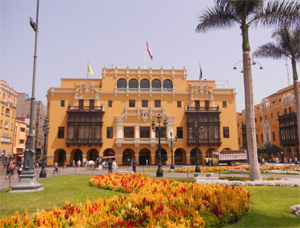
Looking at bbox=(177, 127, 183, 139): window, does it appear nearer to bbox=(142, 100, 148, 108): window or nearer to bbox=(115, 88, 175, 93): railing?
bbox=(115, 88, 175, 93): railing

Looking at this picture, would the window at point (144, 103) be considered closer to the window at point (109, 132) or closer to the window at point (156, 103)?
the window at point (156, 103)

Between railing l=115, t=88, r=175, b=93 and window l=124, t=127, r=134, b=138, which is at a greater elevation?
railing l=115, t=88, r=175, b=93

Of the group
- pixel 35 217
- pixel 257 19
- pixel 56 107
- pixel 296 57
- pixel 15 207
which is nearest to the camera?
pixel 35 217

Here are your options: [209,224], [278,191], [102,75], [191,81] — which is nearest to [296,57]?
[278,191]

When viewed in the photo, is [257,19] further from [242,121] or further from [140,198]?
[242,121]

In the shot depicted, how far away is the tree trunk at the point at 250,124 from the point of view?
1304 centimetres

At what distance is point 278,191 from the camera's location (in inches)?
428

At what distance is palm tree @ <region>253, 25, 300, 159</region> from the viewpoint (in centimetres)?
1869

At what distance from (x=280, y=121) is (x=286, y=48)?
37973 millimetres

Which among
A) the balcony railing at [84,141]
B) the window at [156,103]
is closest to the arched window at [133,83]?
the window at [156,103]

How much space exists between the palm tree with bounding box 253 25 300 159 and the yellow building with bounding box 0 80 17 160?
44462 mm

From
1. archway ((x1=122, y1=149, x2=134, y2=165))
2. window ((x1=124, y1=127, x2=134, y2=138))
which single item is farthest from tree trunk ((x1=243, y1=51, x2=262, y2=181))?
archway ((x1=122, y1=149, x2=134, y2=165))

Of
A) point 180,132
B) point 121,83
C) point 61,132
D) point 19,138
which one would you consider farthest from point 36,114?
point 180,132

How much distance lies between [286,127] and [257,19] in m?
43.1
